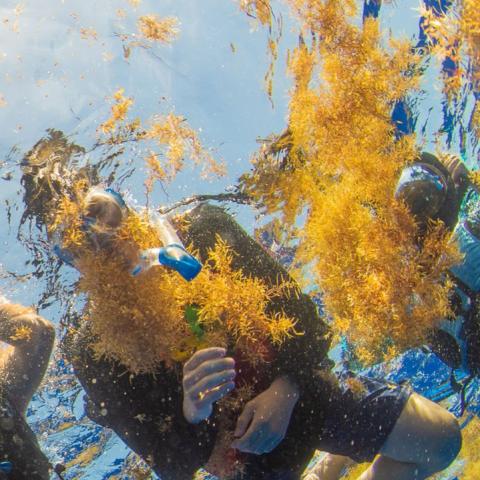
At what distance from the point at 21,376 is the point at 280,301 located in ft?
9.52

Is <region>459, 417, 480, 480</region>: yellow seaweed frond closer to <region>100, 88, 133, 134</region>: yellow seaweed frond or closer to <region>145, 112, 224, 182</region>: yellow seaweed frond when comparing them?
<region>145, 112, 224, 182</region>: yellow seaweed frond

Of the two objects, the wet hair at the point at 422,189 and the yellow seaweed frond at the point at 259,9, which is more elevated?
the yellow seaweed frond at the point at 259,9

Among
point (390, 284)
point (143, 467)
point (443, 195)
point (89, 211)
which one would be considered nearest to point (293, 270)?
point (390, 284)

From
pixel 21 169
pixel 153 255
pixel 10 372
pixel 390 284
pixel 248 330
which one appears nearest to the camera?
pixel 153 255

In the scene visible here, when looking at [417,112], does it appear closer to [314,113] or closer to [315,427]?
[314,113]

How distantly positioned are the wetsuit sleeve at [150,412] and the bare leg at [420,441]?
4.99 ft

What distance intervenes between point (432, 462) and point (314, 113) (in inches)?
160

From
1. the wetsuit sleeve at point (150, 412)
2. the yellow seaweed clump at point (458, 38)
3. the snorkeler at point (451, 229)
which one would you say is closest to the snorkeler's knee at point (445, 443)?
the snorkeler at point (451, 229)

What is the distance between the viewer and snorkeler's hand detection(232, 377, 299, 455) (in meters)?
2.75

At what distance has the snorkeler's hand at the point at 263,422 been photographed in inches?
108

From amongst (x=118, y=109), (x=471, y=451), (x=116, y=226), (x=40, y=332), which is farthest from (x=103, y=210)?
(x=471, y=451)

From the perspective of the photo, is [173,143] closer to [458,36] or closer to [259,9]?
[259,9]

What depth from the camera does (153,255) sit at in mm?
2725

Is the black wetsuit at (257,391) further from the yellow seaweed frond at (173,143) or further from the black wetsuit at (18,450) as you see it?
the yellow seaweed frond at (173,143)
